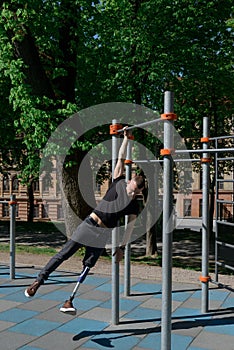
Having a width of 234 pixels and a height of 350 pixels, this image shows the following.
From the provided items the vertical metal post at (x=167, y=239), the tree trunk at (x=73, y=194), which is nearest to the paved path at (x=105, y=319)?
the vertical metal post at (x=167, y=239)

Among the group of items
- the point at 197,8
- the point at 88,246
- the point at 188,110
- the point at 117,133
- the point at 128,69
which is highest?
the point at 197,8

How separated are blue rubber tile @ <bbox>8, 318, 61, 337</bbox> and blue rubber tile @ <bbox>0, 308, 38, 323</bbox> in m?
0.15

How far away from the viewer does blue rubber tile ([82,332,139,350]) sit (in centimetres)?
468

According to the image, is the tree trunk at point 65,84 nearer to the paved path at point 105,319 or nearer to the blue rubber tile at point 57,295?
the paved path at point 105,319

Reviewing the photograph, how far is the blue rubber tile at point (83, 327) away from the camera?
507 cm

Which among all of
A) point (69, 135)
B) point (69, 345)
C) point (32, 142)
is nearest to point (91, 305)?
point (69, 345)

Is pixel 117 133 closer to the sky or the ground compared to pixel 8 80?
closer to the ground

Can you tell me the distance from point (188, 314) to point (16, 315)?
7.48ft

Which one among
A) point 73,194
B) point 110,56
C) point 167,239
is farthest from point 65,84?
point 167,239

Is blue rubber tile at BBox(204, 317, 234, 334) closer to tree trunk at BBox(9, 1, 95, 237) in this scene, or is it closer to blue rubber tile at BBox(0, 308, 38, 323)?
blue rubber tile at BBox(0, 308, 38, 323)

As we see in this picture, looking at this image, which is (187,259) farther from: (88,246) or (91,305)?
(88,246)

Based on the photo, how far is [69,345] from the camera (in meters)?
4.69

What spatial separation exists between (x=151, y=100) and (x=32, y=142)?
4.11 m

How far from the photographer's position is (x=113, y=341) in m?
4.83
